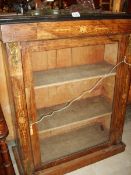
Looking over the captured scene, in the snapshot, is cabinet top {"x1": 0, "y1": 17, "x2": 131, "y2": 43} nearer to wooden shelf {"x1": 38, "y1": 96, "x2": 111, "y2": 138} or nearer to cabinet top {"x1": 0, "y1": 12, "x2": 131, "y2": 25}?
cabinet top {"x1": 0, "y1": 12, "x2": 131, "y2": 25}

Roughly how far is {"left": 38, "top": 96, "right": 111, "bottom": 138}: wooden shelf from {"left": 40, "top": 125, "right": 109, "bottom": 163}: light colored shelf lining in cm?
9

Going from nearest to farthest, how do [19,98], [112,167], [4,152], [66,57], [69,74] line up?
[4,152] → [19,98] → [69,74] → [66,57] → [112,167]

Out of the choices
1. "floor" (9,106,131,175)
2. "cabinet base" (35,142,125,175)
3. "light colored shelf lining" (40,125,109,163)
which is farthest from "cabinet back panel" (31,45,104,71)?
"floor" (9,106,131,175)

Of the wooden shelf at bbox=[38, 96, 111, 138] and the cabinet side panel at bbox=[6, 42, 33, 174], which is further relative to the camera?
the wooden shelf at bbox=[38, 96, 111, 138]

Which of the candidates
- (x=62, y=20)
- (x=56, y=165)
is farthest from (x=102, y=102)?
(x=62, y=20)

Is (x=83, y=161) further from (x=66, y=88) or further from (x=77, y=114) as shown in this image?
(x=66, y=88)

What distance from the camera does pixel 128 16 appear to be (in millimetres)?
1341

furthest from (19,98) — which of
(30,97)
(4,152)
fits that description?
(4,152)

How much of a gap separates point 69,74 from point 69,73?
0.08 ft

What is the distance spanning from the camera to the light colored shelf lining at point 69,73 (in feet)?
4.79

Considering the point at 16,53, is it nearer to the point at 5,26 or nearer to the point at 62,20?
the point at 5,26

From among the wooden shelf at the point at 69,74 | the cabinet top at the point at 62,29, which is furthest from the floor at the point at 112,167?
the cabinet top at the point at 62,29

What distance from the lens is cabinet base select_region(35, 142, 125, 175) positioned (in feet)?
5.47

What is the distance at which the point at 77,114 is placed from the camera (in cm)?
174
